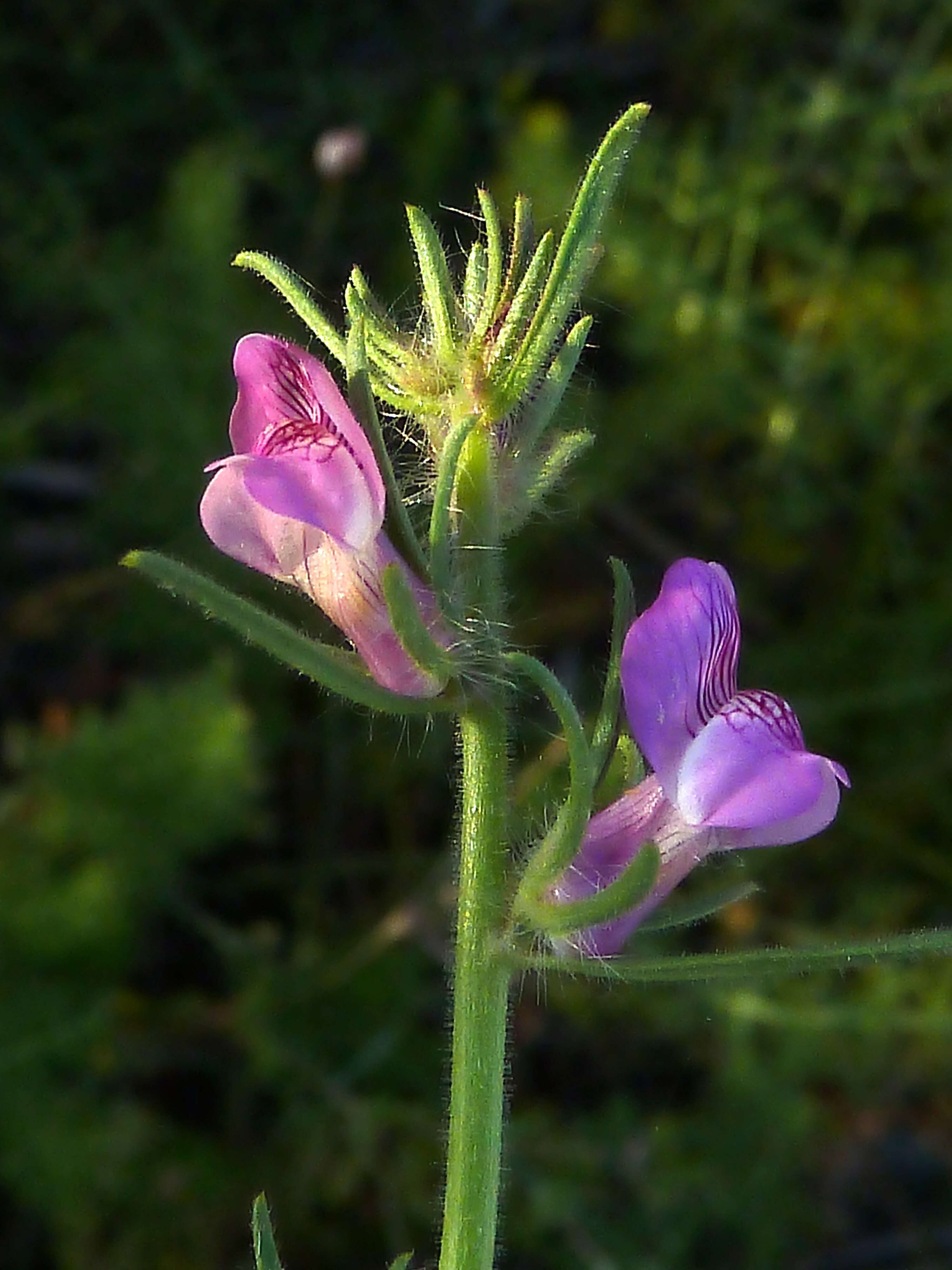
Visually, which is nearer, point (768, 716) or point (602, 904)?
point (602, 904)

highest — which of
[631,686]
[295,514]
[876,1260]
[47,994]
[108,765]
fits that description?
[295,514]

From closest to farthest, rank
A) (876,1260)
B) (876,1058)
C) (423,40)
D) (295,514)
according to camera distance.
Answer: (295,514)
(876,1058)
(876,1260)
(423,40)

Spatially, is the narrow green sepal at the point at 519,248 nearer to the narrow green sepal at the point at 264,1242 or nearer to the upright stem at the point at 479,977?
the upright stem at the point at 479,977

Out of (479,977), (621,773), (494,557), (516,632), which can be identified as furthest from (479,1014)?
(516,632)

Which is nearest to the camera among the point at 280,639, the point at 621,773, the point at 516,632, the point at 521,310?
the point at 280,639

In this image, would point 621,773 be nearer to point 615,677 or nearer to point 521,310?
point 615,677

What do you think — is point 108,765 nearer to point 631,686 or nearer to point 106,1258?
point 106,1258

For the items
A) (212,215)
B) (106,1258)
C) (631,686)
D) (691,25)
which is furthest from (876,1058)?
(691,25)

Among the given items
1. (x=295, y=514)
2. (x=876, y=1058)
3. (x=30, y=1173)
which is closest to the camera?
(x=295, y=514)
